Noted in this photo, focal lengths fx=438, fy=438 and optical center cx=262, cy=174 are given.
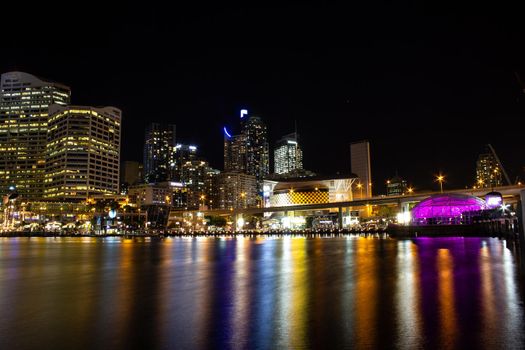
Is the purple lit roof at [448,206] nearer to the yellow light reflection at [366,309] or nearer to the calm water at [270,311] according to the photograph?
the calm water at [270,311]

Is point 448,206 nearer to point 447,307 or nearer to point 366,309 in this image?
point 447,307

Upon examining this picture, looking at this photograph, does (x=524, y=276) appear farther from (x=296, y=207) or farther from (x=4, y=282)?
(x=296, y=207)

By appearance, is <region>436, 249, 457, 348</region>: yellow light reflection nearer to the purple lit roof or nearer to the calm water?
the calm water

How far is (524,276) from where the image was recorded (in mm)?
24562

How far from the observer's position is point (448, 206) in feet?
358

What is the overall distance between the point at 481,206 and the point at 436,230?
18902mm

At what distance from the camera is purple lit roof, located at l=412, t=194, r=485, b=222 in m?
108

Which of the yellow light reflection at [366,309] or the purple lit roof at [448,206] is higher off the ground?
the purple lit roof at [448,206]

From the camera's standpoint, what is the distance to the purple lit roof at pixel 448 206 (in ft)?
355

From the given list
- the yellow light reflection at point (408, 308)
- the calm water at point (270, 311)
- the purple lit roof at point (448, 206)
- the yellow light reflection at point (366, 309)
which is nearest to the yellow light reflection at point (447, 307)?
the calm water at point (270, 311)

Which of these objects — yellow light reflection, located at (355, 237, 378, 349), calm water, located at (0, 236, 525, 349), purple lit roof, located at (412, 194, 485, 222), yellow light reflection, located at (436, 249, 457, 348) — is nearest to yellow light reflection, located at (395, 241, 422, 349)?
calm water, located at (0, 236, 525, 349)

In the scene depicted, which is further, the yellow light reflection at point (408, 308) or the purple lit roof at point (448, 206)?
the purple lit roof at point (448, 206)

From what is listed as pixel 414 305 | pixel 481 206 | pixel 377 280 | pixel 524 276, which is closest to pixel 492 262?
pixel 524 276

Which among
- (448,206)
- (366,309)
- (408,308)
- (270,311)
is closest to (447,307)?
(408,308)
